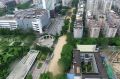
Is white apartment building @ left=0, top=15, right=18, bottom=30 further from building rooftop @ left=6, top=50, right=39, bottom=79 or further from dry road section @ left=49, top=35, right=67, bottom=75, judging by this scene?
dry road section @ left=49, top=35, right=67, bottom=75

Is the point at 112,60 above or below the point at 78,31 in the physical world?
below

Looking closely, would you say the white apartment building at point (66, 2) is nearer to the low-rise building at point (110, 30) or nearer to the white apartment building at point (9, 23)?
the white apartment building at point (9, 23)

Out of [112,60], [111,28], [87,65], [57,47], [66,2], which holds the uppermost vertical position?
[66,2]

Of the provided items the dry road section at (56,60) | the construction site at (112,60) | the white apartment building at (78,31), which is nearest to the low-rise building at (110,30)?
the construction site at (112,60)

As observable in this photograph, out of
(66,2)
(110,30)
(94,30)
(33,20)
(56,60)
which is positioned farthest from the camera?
(66,2)

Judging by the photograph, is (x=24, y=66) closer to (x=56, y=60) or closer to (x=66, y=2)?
(x=56, y=60)

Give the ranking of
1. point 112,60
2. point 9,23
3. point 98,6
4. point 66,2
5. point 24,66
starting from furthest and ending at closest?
1. point 66,2
2. point 98,6
3. point 9,23
4. point 112,60
5. point 24,66

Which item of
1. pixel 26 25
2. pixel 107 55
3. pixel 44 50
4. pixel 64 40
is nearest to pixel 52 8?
pixel 26 25

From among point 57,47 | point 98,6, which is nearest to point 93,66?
point 57,47

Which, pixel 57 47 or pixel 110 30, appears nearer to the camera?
pixel 110 30
